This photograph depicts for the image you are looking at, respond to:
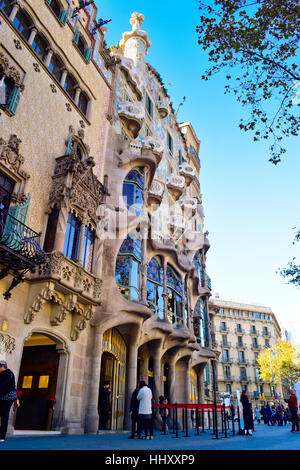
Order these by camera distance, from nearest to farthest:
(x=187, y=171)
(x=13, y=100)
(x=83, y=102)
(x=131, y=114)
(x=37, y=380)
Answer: (x=13, y=100) < (x=37, y=380) < (x=83, y=102) < (x=131, y=114) < (x=187, y=171)

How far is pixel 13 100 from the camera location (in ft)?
39.7

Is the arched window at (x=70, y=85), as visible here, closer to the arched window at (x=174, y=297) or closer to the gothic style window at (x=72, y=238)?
the gothic style window at (x=72, y=238)

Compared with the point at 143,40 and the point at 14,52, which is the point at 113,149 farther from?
the point at 143,40

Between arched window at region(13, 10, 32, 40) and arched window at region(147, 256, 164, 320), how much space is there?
12.6m

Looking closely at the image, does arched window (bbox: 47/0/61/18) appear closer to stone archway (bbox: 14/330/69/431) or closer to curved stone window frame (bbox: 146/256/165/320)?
curved stone window frame (bbox: 146/256/165/320)

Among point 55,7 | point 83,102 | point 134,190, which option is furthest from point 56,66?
point 134,190

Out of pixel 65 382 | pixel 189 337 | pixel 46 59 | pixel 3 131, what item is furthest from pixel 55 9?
pixel 189 337

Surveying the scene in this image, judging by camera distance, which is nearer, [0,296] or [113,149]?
[0,296]

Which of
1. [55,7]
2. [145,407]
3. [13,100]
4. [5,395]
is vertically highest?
[55,7]

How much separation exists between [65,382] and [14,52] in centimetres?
1192

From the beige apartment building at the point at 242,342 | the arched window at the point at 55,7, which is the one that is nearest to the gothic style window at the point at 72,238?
the arched window at the point at 55,7

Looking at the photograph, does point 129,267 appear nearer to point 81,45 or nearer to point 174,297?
point 174,297

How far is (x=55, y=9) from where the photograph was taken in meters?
16.5

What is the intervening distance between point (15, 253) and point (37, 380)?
6.48 m
